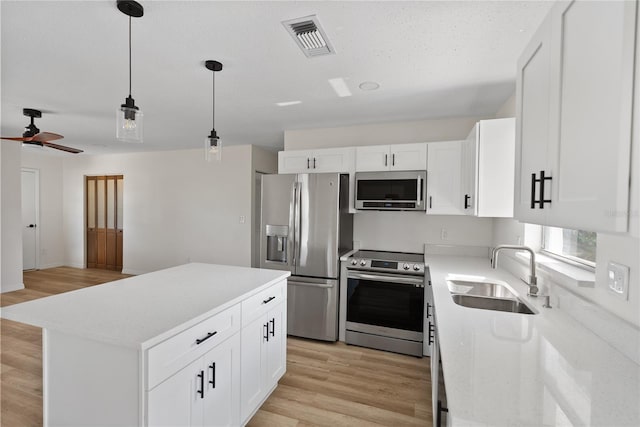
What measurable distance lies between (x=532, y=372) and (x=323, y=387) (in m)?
1.84

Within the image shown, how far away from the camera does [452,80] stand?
2396 millimetres

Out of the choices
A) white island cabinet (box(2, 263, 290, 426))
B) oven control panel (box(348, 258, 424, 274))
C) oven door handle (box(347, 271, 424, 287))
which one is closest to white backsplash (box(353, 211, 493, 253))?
oven control panel (box(348, 258, 424, 274))

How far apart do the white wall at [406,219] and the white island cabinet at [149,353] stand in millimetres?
2097

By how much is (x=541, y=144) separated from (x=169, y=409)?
191 centimetres

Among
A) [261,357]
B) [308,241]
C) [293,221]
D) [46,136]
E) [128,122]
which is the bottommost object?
[261,357]

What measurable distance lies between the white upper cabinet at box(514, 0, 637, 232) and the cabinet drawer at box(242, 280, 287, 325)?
Answer: 5.27 feet

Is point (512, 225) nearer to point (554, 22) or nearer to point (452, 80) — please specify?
point (452, 80)

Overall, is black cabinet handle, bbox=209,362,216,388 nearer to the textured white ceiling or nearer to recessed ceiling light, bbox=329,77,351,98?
the textured white ceiling

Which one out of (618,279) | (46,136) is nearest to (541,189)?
(618,279)

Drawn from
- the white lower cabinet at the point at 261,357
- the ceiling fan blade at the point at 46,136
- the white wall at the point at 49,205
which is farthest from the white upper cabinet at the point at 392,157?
the white wall at the point at 49,205

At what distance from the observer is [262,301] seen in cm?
206

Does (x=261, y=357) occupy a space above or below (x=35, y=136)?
below

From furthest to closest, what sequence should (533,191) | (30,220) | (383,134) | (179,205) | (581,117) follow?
(30,220), (179,205), (383,134), (533,191), (581,117)

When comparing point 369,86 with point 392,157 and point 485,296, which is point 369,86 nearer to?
point 392,157
